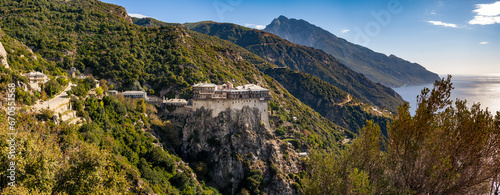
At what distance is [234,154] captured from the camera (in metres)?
44.9

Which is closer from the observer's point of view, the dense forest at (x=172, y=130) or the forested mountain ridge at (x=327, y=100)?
the dense forest at (x=172, y=130)

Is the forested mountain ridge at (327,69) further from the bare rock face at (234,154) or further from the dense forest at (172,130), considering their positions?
the bare rock face at (234,154)

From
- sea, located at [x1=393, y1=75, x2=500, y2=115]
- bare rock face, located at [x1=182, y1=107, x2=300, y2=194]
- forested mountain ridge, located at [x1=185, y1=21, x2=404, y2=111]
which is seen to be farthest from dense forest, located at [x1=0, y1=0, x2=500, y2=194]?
forested mountain ridge, located at [x1=185, y1=21, x2=404, y2=111]

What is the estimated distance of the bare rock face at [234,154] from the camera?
44.0 meters

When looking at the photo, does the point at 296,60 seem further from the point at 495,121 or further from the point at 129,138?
the point at 495,121

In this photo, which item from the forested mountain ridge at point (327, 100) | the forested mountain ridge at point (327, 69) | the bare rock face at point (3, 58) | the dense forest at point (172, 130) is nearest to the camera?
the dense forest at point (172, 130)

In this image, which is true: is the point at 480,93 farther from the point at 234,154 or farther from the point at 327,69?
the point at 327,69

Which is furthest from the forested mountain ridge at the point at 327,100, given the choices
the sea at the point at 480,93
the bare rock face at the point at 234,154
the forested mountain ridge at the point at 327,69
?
the bare rock face at the point at 234,154

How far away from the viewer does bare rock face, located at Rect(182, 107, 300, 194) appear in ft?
144

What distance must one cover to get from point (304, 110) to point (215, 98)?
42628 millimetres

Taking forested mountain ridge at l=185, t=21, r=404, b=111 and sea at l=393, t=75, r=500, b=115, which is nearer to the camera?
sea at l=393, t=75, r=500, b=115

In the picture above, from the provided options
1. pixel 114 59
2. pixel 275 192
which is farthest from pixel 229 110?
pixel 114 59

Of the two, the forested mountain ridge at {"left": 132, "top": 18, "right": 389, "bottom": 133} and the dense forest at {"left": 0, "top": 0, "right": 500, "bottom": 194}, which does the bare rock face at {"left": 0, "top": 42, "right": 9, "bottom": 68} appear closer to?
the dense forest at {"left": 0, "top": 0, "right": 500, "bottom": 194}

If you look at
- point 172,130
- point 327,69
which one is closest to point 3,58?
point 172,130
